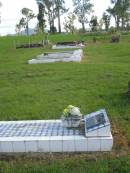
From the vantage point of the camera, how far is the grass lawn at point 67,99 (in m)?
5.41

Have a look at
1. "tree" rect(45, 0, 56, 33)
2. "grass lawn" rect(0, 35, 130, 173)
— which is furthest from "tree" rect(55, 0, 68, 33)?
"grass lawn" rect(0, 35, 130, 173)

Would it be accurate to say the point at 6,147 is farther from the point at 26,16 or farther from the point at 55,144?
the point at 26,16

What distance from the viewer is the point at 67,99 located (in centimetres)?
993

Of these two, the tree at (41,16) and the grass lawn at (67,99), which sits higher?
the tree at (41,16)

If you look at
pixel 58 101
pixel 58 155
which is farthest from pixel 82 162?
pixel 58 101

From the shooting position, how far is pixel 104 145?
5918 millimetres

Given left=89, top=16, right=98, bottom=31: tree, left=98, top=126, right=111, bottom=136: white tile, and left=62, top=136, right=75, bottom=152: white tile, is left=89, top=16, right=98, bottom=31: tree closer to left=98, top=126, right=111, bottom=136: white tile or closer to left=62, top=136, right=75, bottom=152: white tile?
left=98, top=126, right=111, bottom=136: white tile

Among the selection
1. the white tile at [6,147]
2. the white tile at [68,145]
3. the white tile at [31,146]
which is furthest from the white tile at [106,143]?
the white tile at [6,147]

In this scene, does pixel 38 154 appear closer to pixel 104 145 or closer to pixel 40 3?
pixel 104 145

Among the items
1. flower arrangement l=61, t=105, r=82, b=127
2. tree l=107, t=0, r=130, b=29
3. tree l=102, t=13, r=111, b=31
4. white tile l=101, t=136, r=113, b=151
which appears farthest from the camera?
tree l=102, t=13, r=111, b=31

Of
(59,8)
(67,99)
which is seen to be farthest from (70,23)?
(67,99)

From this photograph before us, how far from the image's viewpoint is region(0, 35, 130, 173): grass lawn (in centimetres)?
541

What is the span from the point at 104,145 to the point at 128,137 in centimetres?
78

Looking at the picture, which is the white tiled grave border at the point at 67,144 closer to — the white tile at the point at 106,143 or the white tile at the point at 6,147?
the white tile at the point at 106,143
